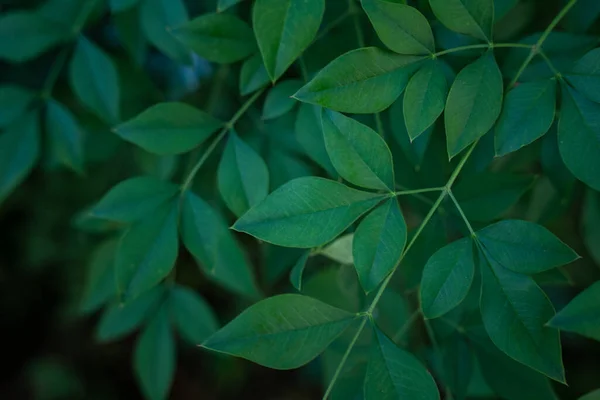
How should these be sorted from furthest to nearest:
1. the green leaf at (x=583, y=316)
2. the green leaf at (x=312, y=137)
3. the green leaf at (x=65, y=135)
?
the green leaf at (x=65, y=135)
the green leaf at (x=312, y=137)
the green leaf at (x=583, y=316)

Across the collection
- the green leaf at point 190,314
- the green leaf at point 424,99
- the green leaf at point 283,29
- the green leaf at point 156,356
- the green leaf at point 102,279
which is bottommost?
the green leaf at point 156,356

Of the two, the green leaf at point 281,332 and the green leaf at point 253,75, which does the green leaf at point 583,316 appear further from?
the green leaf at point 253,75

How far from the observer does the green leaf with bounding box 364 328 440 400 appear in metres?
0.54

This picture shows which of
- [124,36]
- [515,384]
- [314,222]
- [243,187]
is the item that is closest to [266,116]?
[243,187]

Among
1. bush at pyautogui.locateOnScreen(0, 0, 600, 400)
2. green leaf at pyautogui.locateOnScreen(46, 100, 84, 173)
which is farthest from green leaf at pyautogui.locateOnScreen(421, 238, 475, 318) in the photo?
green leaf at pyautogui.locateOnScreen(46, 100, 84, 173)

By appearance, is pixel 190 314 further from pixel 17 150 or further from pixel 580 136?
pixel 580 136

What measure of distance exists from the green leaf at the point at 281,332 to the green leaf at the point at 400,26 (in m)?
0.26

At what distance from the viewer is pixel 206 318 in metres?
0.94

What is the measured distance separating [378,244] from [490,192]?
201 mm

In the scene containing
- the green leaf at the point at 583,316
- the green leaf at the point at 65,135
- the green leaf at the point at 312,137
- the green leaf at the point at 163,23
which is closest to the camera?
the green leaf at the point at 583,316

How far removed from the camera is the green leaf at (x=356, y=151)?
564 mm

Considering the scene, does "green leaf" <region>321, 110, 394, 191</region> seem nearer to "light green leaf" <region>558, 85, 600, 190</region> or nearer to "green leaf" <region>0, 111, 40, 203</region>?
"light green leaf" <region>558, 85, 600, 190</region>

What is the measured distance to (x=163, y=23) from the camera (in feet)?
2.62

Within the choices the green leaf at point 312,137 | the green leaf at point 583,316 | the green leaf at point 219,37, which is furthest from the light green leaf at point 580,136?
the green leaf at point 219,37
